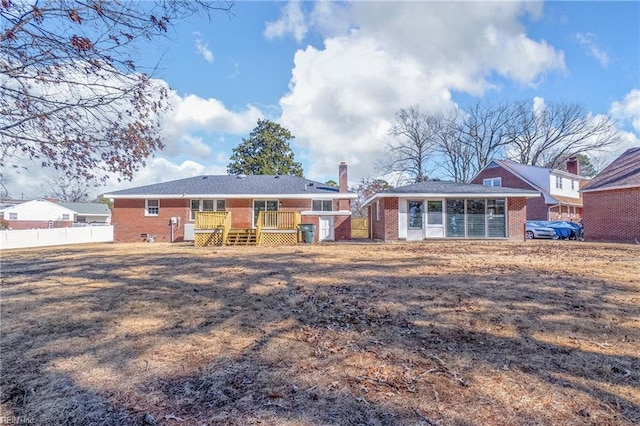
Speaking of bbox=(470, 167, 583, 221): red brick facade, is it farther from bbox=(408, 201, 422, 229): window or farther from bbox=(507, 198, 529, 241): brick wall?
bbox=(408, 201, 422, 229): window

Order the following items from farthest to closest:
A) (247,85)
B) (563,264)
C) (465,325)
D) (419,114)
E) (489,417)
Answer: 1. (419,114)
2. (247,85)
3. (563,264)
4. (465,325)
5. (489,417)

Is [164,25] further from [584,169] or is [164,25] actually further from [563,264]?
[584,169]

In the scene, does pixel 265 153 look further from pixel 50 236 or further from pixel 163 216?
pixel 50 236

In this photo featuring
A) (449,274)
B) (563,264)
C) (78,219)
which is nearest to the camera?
(449,274)

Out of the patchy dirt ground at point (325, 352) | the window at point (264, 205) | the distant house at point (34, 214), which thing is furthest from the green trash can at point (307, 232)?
the distant house at point (34, 214)

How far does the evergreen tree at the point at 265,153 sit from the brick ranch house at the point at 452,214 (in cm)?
2179

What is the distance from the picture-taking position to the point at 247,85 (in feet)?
39.7

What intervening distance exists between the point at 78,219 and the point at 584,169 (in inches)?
2705

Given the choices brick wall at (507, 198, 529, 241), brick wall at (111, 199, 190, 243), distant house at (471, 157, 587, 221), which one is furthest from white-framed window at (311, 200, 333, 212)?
distant house at (471, 157, 587, 221)

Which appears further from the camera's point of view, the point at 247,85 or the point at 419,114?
the point at 419,114

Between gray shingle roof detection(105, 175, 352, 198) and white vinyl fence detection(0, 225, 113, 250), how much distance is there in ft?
15.6

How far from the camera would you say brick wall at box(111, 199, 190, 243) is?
64.1 ft

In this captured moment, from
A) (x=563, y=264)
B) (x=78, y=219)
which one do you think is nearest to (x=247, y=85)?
(x=563, y=264)

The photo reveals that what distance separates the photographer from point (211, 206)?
65.4 ft
